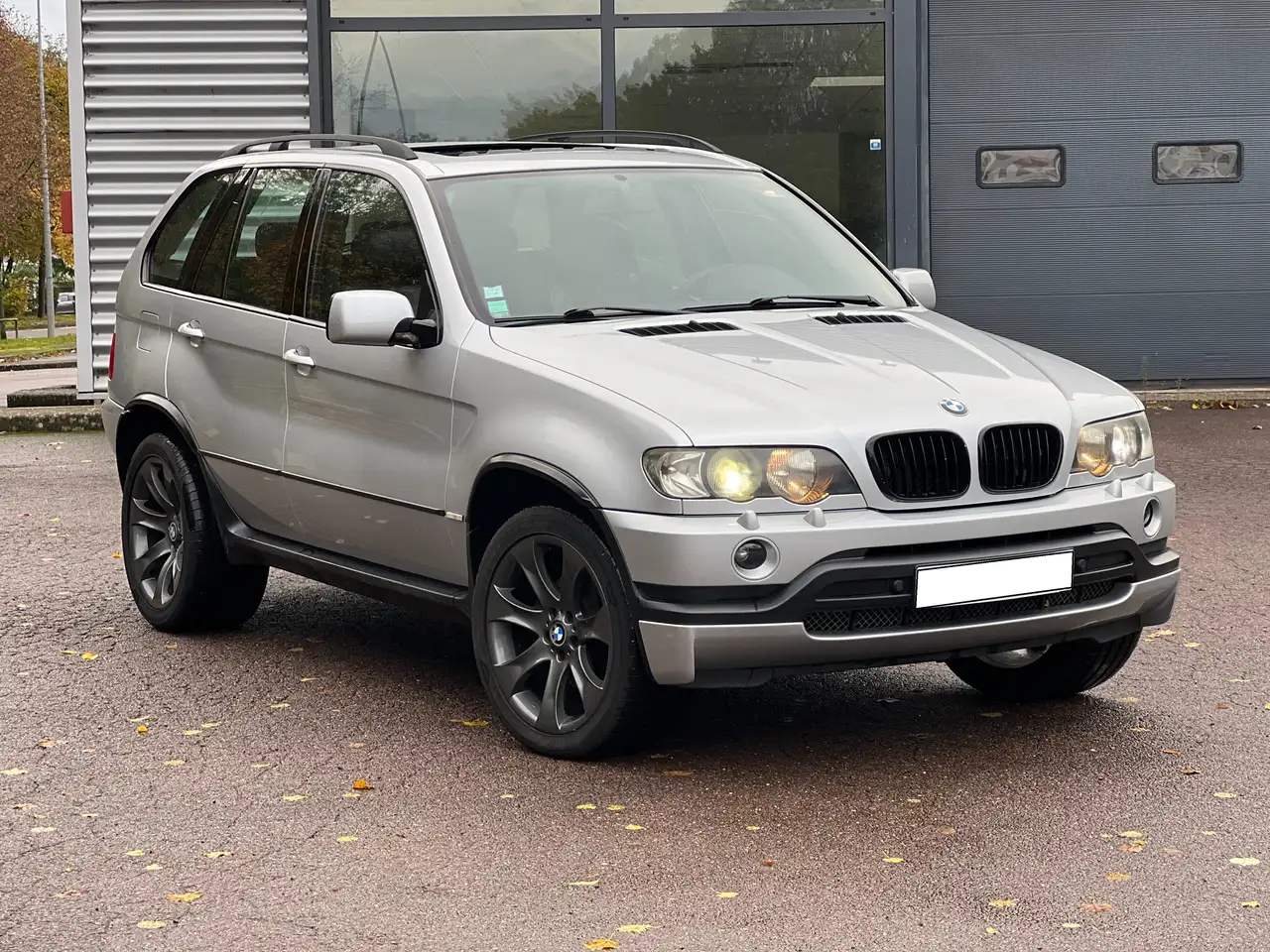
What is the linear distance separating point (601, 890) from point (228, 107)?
38.8ft

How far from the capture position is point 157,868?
442cm

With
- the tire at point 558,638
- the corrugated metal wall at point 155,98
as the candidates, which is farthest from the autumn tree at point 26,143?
the tire at point 558,638

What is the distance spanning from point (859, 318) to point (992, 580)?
125 cm

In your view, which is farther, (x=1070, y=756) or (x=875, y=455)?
(x=1070, y=756)

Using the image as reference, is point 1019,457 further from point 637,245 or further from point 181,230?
point 181,230

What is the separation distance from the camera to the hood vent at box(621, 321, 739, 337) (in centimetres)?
555

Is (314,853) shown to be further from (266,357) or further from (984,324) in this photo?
(984,324)

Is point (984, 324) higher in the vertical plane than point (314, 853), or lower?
higher

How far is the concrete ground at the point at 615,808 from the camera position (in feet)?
13.2

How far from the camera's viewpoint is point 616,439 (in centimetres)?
496

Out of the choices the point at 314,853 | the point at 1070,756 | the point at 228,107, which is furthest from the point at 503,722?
the point at 228,107

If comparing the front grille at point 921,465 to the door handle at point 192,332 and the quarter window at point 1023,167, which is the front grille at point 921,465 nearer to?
the door handle at point 192,332

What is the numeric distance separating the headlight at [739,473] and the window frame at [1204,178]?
37.4ft

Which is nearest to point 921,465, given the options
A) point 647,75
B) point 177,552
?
point 177,552
